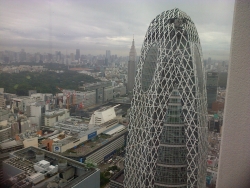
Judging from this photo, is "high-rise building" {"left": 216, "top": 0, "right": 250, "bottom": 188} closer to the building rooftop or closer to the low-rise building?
the building rooftop

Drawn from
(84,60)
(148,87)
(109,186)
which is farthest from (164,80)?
(84,60)

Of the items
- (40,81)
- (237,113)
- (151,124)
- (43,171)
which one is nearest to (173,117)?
(151,124)

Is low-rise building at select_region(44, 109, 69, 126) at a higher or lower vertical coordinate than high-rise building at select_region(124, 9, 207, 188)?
lower

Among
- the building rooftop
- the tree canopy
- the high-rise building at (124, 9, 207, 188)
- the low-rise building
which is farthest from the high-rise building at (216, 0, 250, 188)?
the low-rise building

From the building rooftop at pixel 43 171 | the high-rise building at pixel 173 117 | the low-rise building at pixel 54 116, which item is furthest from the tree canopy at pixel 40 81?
the high-rise building at pixel 173 117

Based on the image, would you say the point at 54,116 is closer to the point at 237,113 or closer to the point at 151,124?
the point at 151,124

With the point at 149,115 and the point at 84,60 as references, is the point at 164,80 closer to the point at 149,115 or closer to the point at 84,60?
the point at 149,115
